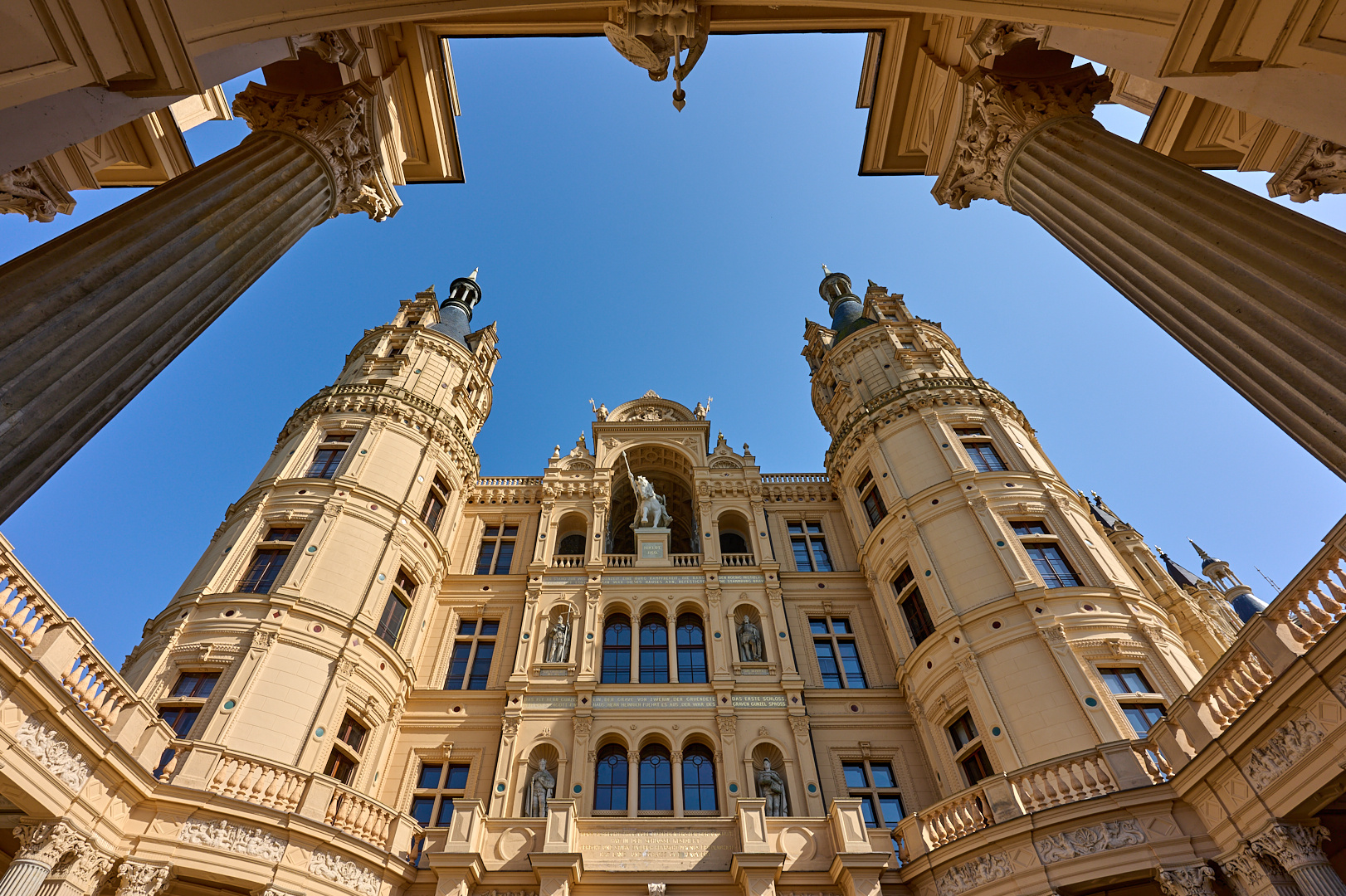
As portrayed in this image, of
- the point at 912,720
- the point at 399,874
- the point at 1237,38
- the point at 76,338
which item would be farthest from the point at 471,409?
the point at 1237,38

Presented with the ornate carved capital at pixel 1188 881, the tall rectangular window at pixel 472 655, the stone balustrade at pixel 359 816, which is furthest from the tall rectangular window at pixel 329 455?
the ornate carved capital at pixel 1188 881

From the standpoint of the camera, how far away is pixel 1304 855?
11594 millimetres

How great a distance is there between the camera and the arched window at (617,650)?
920 inches

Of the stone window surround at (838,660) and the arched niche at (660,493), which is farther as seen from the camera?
the arched niche at (660,493)

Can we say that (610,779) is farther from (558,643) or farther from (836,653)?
(836,653)

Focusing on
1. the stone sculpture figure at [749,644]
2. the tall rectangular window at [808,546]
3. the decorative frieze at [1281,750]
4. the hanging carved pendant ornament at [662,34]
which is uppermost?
the tall rectangular window at [808,546]

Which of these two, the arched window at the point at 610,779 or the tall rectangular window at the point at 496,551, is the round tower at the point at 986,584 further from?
the tall rectangular window at the point at 496,551

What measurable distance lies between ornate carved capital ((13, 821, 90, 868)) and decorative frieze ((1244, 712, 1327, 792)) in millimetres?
20560

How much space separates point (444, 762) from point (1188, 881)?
18.0 m

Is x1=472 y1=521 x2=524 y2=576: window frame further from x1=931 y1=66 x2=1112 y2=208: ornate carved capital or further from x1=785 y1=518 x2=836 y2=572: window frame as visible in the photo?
x1=931 y1=66 x2=1112 y2=208: ornate carved capital

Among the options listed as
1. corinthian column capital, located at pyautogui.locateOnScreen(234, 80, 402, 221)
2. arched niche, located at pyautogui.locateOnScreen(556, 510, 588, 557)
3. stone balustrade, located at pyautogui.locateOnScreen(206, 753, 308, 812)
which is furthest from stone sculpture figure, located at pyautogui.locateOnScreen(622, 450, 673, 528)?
corinthian column capital, located at pyautogui.locateOnScreen(234, 80, 402, 221)

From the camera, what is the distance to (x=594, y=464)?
31281 millimetres

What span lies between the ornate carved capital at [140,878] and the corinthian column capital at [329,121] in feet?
41.4

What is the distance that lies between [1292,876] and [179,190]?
63.7 feet
